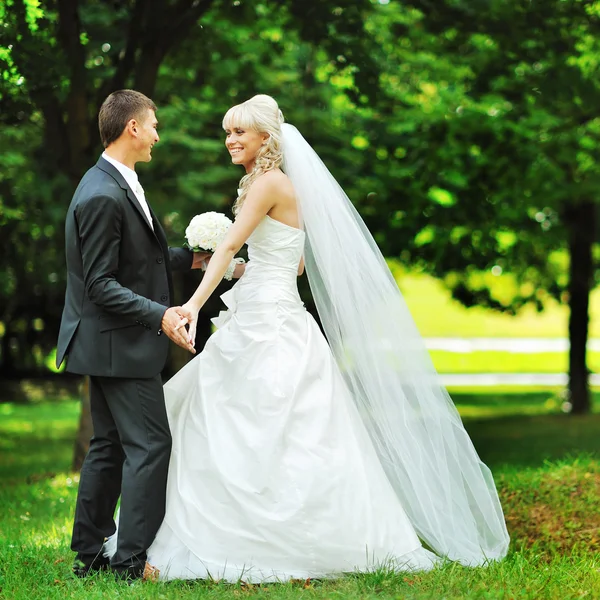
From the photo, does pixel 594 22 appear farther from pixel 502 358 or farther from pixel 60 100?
pixel 502 358

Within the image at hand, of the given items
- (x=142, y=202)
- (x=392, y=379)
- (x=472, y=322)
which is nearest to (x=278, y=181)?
(x=142, y=202)

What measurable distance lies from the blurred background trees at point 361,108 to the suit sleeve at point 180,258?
9.13 ft

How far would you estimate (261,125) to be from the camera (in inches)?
181

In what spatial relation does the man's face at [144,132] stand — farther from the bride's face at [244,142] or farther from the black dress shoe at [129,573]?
the black dress shoe at [129,573]

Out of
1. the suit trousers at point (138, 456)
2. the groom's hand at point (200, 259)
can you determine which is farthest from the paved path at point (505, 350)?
the suit trousers at point (138, 456)

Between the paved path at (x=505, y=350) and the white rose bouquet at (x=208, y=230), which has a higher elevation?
the white rose bouquet at (x=208, y=230)

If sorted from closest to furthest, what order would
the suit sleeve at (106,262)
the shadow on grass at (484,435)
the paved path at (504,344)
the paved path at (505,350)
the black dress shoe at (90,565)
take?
the suit sleeve at (106,262) → the black dress shoe at (90,565) → the shadow on grass at (484,435) → the paved path at (505,350) → the paved path at (504,344)

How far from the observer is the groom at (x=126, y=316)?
Answer: 4.21m

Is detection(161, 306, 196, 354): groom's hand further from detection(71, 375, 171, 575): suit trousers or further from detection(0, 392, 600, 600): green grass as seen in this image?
detection(0, 392, 600, 600): green grass

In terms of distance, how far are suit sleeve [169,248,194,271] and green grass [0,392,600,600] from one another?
1677 millimetres

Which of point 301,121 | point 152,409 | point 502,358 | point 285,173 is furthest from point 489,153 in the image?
point 502,358

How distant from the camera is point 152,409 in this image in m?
4.37

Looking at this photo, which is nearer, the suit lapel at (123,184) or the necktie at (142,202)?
the suit lapel at (123,184)

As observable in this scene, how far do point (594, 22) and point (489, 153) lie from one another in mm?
2030
